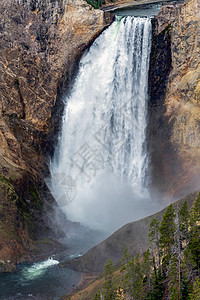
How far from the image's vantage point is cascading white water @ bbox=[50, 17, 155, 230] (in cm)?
5453

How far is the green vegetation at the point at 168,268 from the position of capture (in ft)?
92.6

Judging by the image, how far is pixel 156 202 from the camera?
5303 centimetres

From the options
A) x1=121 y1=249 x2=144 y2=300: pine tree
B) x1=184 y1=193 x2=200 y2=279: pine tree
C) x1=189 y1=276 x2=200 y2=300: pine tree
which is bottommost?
x1=189 y1=276 x2=200 y2=300: pine tree

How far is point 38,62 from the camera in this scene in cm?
5616

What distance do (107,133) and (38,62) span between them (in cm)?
1414

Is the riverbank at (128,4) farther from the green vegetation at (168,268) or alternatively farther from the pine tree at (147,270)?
the pine tree at (147,270)

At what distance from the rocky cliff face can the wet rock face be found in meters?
9.44

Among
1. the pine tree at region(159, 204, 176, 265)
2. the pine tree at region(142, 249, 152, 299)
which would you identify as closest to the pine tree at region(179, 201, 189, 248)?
the pine tree at region(159, 204, 176, 265)

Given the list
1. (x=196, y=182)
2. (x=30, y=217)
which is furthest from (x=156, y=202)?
(x=30, y=217)

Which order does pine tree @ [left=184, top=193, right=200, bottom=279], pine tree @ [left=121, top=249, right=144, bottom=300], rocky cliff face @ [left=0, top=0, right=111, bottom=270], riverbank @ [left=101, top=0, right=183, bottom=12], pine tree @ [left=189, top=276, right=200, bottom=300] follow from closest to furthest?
1. pine tree @ [left=189, top=276, right=200, bottom=300]
2. pine tree @ [left=184, top=193, right=200, bottom=279]
3. pine tree @ [left=121, top=249, right=144, bottom=300]
4. rocky cliff face @ [left=0, top=0, right=111, bottom=270]
5. riverbank @ [left=101, top=0, right=183, bottom=12]

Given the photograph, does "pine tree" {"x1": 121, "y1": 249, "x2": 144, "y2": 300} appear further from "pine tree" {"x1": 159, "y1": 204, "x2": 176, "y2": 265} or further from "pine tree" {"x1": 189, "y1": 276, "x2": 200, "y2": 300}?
"pine tree" {"x1": 189, "y1": 276, "x2": 200, "y2": 300}

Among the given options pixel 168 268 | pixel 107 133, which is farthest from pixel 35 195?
pixel 168 268

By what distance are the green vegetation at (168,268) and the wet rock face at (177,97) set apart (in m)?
15.5

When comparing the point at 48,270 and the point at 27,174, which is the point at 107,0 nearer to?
the point at 27,174
